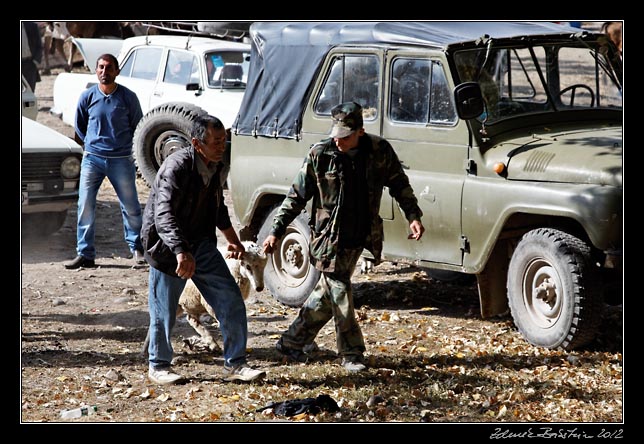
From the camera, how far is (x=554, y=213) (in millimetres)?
7168

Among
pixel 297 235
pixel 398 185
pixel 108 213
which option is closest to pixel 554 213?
pixel 398 185

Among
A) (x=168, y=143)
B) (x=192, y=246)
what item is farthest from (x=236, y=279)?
(x=168, y=143)

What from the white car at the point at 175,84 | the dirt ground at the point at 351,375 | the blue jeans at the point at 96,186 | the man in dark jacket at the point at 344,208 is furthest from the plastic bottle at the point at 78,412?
the white car at the point at 175,84

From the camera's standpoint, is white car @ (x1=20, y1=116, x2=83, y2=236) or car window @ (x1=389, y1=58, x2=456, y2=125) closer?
car window @ (x1=389, y1=58, x2=456, y2=125)

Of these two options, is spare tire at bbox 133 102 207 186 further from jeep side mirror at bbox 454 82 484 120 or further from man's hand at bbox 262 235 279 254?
man's hand at bbox 262 235 279 254

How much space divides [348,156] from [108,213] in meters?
7.01

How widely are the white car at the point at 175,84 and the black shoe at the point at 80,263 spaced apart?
3.29 metres

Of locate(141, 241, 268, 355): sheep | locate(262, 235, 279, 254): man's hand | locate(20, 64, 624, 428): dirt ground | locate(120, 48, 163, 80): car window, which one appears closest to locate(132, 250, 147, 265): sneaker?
locate(20, 64, 624, 428): dirt ground

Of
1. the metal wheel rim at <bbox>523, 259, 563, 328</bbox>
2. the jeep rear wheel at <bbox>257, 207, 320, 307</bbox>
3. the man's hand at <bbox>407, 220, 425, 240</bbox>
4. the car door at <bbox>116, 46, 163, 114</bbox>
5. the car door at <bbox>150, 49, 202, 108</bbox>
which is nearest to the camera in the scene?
the man's hand at <bbox>407, 220, 425, 240</bbox>

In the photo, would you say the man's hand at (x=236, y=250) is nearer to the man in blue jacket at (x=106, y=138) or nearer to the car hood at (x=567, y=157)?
the car hood at (x=567, y=157)

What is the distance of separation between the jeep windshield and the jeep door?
0.81 feet

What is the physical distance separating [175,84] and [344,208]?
8455mm

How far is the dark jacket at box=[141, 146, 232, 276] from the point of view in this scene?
6.21m

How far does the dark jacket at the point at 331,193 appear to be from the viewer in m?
6.81
